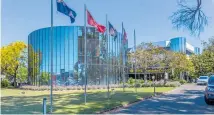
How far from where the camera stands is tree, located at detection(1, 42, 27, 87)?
46938 millimetres

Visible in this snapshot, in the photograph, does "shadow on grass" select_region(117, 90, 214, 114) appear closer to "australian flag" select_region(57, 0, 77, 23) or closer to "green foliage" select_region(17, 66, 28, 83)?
"australian flag" select_region(57, 0, 77, 23)

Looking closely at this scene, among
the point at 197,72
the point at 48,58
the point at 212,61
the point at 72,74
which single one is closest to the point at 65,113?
the point at 72,74

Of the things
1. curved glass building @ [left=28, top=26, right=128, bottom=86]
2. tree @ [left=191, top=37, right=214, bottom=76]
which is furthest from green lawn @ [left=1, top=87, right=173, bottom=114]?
tree @ [left=191, top=37, right=214, bottom=76]

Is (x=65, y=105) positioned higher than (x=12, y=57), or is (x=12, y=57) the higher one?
(x=12, y=57)

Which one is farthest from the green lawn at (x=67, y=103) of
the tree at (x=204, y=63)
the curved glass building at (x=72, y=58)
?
the tree at (x=204, y=63)

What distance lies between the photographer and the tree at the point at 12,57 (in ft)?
154

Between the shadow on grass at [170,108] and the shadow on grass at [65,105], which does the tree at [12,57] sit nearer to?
the shadow on grass at [65,105]

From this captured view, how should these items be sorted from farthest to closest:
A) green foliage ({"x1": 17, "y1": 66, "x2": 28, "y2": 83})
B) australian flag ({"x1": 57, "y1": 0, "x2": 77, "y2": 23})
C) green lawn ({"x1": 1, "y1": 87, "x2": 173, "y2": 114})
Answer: green foliage ({"x1": 17, "y1": 66, "x2": 28, "y2": 83}) → australian flag ({"x1": 57, "y1": 0, "x2": 77, "y2": 23}) → green lawn ({"x1": 1, "y1": 87, "x2": 173, "y2": 114})

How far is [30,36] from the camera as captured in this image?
46.1m

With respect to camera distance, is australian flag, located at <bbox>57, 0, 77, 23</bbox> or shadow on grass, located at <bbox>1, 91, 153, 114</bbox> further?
australian flag, located at <bbox>57, 0, 77, 23</bbox>

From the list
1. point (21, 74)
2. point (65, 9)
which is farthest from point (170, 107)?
point (21, 74)

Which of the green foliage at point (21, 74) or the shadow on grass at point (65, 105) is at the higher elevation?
the green foliage at point (21, 74)

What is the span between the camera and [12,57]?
1868 inches

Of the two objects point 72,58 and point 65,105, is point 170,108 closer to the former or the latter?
point 65,105
